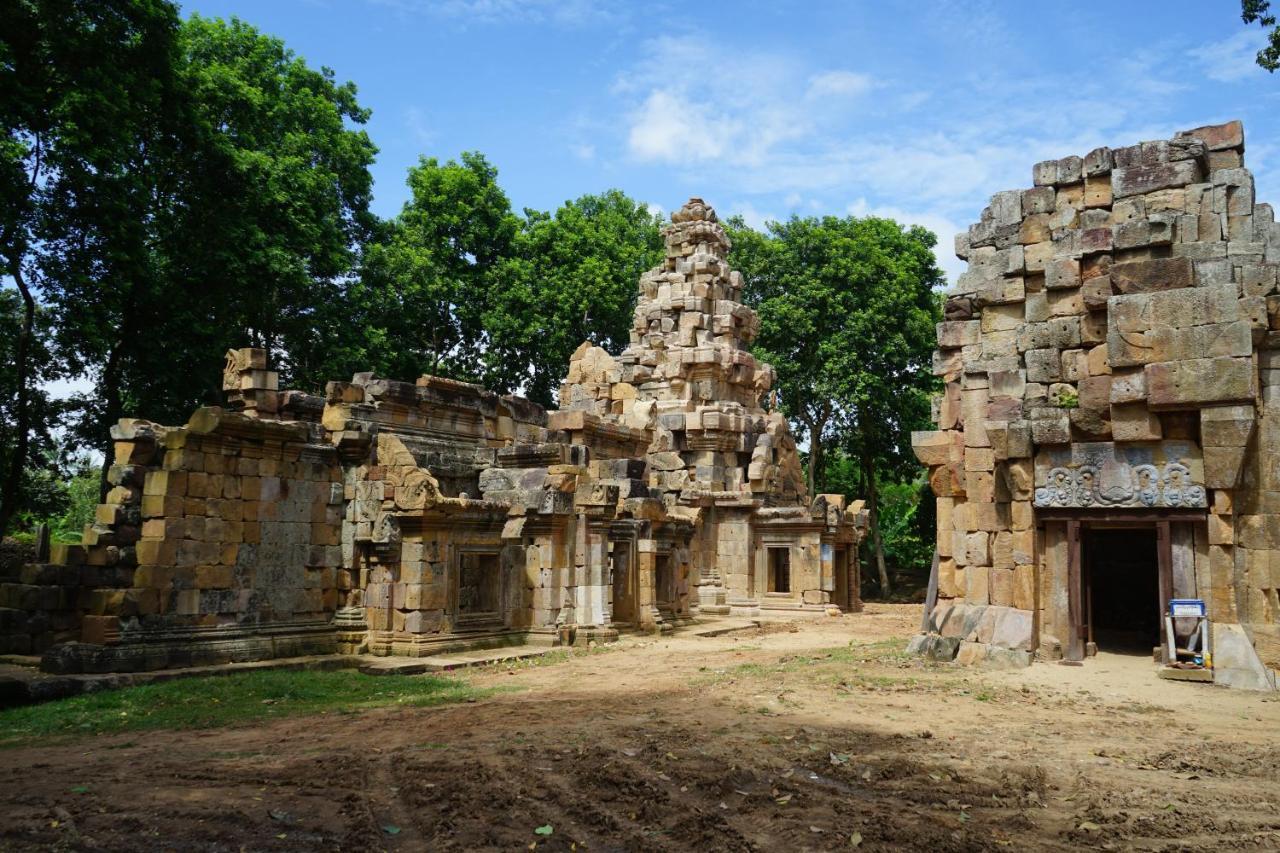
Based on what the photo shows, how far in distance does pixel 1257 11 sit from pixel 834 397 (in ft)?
76.0

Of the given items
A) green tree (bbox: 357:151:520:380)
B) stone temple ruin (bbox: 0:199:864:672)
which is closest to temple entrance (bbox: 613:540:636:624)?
stone temple ruin (bbox: 0:199:864:672)

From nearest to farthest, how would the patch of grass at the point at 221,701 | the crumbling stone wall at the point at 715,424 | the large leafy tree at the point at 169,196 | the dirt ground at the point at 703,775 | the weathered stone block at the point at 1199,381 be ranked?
the dirt ground at the point at 703,775 → the patch of grass at the point at 221,701 → the weathered stone block at the point at 1199,381 → the large leafy tree at the point at 169,196 → the crumbling stone wall at the point at 715,424

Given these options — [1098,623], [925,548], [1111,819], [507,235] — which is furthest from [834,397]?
[1111,819]

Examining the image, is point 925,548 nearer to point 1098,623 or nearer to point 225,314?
point 1098,623

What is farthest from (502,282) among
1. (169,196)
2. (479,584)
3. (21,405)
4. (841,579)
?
(479,584)

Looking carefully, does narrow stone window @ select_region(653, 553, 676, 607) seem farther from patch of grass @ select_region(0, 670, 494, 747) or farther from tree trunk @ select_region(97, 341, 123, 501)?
tree trunk @ select_region(97, 341, 123, 501)

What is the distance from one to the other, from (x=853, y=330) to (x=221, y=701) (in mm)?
28388

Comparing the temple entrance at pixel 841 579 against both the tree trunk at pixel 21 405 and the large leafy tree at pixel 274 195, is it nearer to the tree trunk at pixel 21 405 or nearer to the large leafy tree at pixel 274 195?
the large leafy tree at pixel 274 195

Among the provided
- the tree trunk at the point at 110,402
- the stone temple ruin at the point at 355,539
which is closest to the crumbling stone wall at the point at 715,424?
the stone temple ruin at the point at 355,539

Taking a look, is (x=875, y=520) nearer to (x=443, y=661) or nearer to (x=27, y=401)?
(x=443, y=661)

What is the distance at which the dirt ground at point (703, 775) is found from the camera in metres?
5.91

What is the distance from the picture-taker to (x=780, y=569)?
2839cm

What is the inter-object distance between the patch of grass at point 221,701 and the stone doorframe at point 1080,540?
7.88 m

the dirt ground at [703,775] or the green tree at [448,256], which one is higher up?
the green tree at [448,256]
